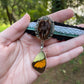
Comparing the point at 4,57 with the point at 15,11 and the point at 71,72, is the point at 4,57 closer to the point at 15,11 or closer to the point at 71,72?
the point at 71,72

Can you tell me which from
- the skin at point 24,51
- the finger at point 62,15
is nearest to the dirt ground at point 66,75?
the skin at point 24,51

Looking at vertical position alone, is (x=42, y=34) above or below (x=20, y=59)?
above

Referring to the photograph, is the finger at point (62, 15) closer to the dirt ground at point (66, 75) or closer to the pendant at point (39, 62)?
the pendant at point (39, 62)

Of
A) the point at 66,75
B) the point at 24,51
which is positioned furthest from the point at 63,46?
the point at 66,75

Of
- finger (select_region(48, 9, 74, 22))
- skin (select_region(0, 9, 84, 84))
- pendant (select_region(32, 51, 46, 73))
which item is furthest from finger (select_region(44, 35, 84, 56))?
finger (select_region(48, 9, 74, 22))

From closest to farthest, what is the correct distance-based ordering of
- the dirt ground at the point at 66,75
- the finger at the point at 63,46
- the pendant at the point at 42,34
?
1. the pendant at the point at 42,34
2. the finger at the point at 63,46
3. the dirt ground at the point at 66,75

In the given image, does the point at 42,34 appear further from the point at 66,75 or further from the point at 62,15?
the point at 66,75
